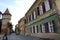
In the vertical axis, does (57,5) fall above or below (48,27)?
Result: above

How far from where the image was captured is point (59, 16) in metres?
13.1

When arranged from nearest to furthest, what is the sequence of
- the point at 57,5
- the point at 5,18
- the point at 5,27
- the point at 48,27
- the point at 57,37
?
the point at 5,18 < the point at 5,27 < the point at 57,37 < the point at 57,5 < the point at 48,27

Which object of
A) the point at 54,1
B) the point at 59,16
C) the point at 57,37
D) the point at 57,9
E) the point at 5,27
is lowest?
the point at 57,37

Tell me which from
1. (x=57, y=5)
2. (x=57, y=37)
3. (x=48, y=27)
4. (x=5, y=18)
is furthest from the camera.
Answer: (x=48, y=27)

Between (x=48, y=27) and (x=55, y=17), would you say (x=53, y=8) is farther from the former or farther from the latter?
(x=48, y=27)

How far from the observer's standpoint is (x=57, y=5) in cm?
1378

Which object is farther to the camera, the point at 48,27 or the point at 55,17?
the point at 48,27

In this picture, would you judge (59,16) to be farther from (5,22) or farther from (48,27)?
(5,22)

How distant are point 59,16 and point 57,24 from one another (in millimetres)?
1101

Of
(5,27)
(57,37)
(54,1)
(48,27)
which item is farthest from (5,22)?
(48,27)

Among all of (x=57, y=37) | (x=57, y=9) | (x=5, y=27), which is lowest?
(x=57, y=37)

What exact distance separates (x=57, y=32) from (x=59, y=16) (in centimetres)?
205

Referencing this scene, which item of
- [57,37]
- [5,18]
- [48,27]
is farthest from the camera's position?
[48,27]

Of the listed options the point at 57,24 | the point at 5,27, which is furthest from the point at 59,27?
the point at 5,27
